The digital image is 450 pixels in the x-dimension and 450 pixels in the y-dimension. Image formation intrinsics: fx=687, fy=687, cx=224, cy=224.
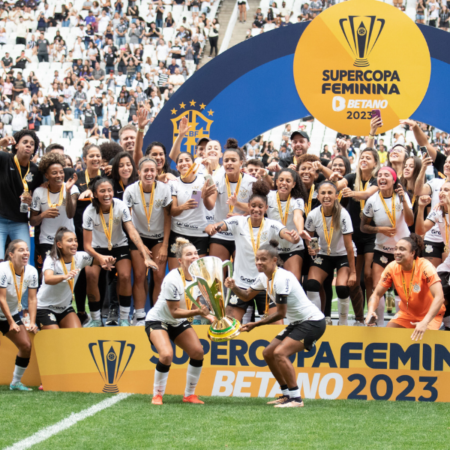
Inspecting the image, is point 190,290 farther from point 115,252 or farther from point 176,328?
point 115,252

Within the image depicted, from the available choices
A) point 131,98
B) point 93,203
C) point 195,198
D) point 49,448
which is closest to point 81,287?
point 93,203

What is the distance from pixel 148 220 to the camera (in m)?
7.48

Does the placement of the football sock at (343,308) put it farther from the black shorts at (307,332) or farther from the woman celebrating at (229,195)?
the black shorts at (307,332)

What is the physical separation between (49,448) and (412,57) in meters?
6.43

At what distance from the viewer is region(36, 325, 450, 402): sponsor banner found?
6.07 m

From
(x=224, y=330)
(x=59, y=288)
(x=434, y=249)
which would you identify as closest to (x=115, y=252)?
(x=59, y=288)

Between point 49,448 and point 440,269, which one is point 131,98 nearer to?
point 440,269

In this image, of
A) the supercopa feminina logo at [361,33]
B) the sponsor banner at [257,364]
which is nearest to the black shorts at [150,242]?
the sponsor banner at [257,364]

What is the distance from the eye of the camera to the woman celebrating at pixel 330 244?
7267 mm

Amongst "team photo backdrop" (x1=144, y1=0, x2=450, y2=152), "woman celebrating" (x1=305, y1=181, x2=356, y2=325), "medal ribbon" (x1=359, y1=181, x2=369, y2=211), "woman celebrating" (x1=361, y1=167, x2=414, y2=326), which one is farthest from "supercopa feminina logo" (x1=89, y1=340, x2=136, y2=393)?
"team photo backdrop" (x1=144, y1=0, x2=450, y2=152)

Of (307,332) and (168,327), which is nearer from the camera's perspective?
(307,332)

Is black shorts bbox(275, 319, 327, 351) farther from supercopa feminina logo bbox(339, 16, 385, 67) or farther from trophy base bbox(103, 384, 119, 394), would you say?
supercopa feminina logo bbox(339, 16, 385, 67)

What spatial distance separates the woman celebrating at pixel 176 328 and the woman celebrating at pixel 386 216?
8.03 ft

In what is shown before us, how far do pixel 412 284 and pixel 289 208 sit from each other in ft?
5.31
